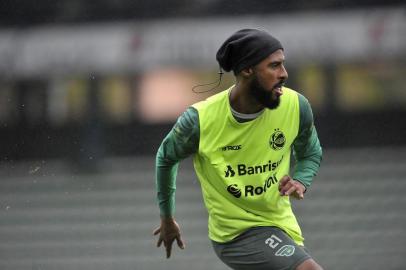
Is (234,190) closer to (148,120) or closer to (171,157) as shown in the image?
(171,157)

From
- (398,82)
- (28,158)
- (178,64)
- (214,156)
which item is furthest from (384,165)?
(214,156)

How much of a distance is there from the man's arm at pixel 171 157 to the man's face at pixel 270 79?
289 mm

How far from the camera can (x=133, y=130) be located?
6.08m

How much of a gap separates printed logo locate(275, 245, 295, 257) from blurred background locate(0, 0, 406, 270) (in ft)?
8.32

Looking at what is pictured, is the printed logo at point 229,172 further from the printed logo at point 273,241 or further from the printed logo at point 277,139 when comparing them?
the printed logo at point 273,241

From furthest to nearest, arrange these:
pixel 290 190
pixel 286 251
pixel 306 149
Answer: pixel 306 149 → pixel 286 251 → pixel 290 190

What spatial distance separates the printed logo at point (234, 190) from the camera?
142 inches

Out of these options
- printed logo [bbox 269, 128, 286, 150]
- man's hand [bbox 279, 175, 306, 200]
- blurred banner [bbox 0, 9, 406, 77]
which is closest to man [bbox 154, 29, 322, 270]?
printed logo [bbox 269, 128, 286, 150]

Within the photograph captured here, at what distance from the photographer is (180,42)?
607 cm

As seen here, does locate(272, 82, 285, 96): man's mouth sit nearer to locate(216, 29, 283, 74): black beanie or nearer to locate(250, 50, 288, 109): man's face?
locate(250, 50, 288, 109): man's face

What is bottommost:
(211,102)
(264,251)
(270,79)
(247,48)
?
(264,251)

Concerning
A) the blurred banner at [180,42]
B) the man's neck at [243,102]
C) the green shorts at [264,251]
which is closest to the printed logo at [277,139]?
the man's neck at [243,102]

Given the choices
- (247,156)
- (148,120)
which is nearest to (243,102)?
(247,156)

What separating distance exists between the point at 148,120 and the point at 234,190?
8.34 feet
